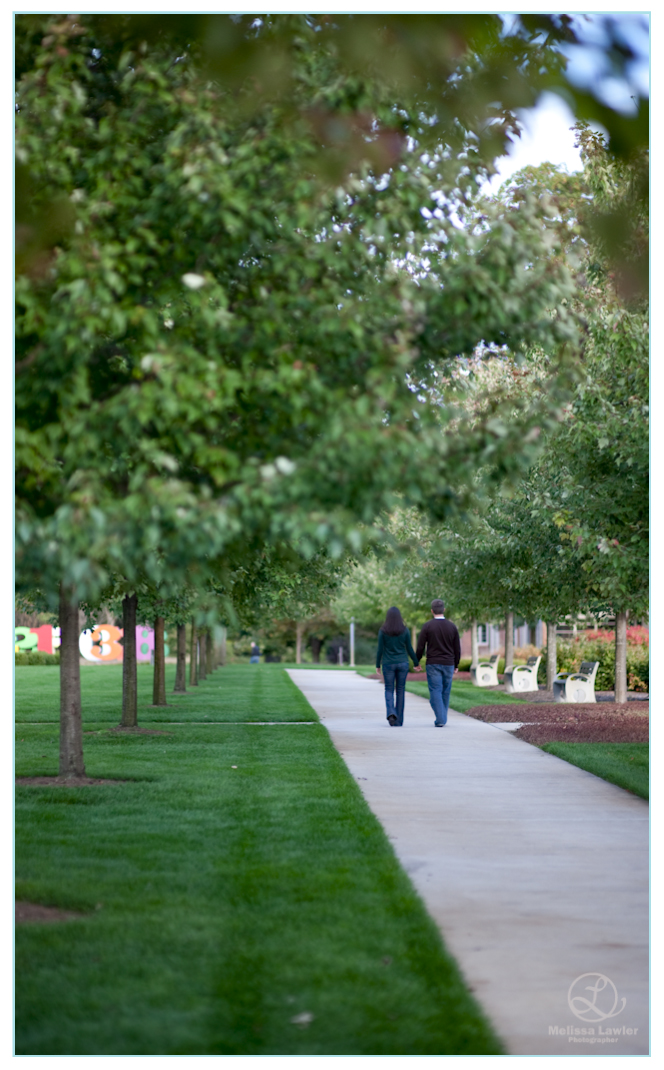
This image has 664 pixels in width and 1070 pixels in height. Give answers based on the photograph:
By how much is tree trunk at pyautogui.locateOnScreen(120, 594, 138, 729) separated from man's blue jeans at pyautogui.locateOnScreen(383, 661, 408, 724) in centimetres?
360

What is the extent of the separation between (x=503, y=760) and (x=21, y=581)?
786 cm

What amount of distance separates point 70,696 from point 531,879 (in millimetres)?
5016

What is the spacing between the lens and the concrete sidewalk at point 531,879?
448cm

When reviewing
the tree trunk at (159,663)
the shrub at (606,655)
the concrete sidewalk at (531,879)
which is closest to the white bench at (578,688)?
the shrub at (606,655)

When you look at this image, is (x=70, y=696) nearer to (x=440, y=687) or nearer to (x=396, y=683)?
(x=396, y=683)

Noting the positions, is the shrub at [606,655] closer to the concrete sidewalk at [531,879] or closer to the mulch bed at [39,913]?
the concrete sidewalk at [531,879]

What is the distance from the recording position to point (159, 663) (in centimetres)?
1942

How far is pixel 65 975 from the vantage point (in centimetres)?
477

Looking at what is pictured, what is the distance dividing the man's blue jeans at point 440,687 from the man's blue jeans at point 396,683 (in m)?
0.40

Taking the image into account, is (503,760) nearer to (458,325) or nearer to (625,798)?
(625,798)

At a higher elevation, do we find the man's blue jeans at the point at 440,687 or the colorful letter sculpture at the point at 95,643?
the man's blue jeans at the point at 440,687

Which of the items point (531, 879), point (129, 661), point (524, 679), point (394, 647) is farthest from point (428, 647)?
point (524, 679)

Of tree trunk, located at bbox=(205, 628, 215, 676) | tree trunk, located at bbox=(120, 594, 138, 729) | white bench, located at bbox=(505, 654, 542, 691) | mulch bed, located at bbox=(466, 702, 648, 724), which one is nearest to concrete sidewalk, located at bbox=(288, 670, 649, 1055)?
tree trunk, located at bbox=(120, 594, 138, 729)
